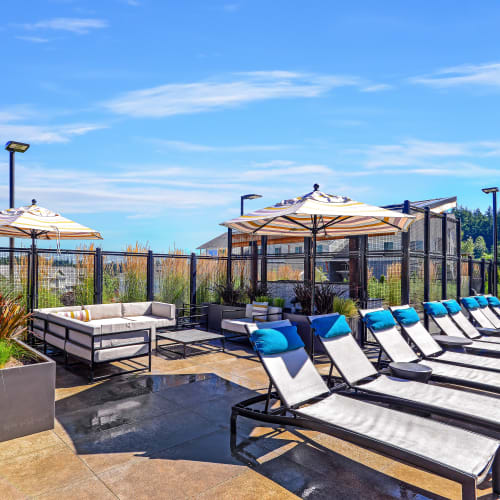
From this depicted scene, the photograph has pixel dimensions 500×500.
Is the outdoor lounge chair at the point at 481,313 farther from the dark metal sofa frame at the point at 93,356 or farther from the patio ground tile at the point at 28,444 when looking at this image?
the patio ground tile at the point at 28,444

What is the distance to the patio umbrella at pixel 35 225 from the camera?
5953 millimetres

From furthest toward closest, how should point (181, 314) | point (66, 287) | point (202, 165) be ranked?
1. point (202, 165)
2. point (181, 314)
3. point (66, 287)

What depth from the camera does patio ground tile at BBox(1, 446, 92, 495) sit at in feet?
8.63

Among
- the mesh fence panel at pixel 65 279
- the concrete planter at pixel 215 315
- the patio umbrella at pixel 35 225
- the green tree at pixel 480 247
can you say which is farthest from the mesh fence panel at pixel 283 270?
the green tree at pixel 480 247

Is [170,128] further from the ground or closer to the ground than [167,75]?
closer to the ground

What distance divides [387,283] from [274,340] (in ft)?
18.3

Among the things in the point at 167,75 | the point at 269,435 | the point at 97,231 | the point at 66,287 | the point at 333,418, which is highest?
the point at 167,75

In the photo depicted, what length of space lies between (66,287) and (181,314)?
2.91 metres

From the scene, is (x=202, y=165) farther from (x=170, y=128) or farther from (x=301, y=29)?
(x=301, y=29)

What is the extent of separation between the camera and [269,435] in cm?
345

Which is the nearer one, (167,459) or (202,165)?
(167,459)

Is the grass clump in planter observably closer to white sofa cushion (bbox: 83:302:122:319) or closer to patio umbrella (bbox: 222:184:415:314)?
white sofa cushion (bbox: 83:302:122:319)

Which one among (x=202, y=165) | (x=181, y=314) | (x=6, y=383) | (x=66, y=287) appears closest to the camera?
(x=6, y=383)

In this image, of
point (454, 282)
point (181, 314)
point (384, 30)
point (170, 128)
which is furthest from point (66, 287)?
point (454, 282)
